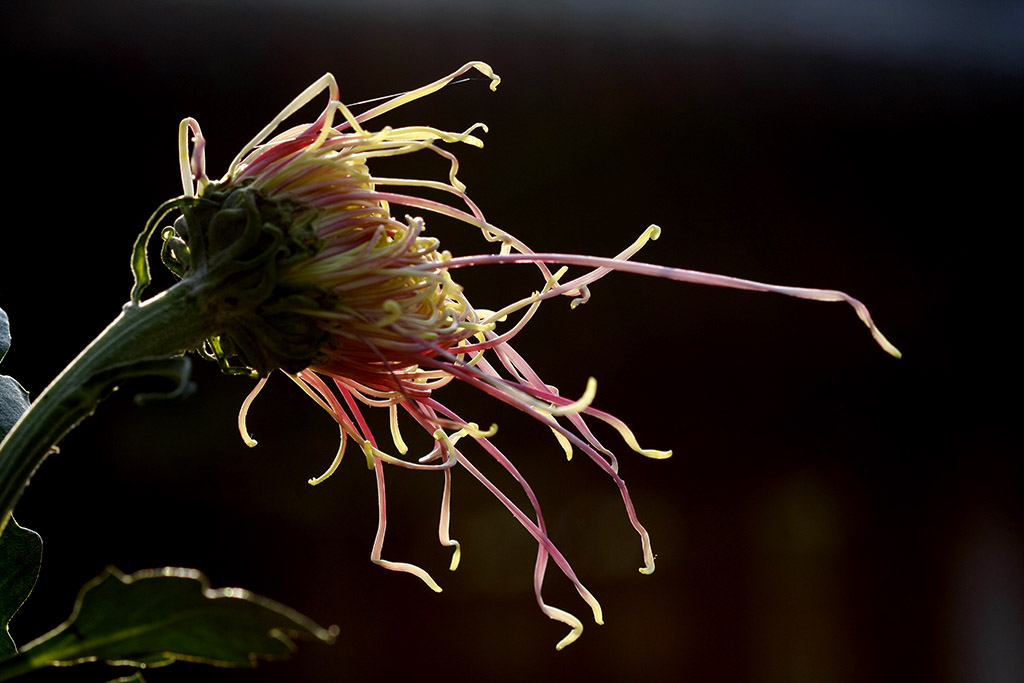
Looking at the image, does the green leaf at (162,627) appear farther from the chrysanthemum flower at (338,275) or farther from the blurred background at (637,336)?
the blurred background at (637,336)

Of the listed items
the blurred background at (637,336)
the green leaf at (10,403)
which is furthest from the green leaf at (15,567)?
the blurred background at (637,336)

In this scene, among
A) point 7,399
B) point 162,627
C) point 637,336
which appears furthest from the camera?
point 637,336

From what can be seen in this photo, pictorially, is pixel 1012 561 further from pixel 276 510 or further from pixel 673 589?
pixel 276 510

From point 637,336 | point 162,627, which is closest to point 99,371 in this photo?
point 162,627

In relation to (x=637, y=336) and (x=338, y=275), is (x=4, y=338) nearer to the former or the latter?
(x=338, y=275)

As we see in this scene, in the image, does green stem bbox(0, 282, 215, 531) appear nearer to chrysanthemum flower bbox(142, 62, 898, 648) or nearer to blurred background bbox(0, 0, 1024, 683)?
chrysanthemum flower bbox(142, 62, 898, 648)

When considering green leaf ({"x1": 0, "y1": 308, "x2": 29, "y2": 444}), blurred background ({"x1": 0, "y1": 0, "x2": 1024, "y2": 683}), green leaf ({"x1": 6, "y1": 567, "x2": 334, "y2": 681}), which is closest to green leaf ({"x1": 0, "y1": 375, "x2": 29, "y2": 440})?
green leaf ({"x1": 0, "y1": 308, "x2": 29, "y2": 444})
